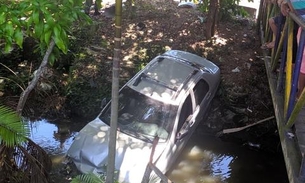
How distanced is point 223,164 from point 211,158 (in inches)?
10.0

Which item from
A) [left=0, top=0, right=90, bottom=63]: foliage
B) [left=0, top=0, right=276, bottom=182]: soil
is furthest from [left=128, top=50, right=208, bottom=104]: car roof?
[left=0, top=0, right=90, bottom=63]: foliage

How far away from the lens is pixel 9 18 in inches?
122

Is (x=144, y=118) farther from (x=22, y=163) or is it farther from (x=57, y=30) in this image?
(x=57, y=30)

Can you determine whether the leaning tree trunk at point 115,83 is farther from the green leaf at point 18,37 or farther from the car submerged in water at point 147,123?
the car submerged in water at point 147,123

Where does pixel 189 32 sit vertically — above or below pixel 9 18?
below

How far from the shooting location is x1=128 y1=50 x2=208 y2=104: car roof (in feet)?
20.1

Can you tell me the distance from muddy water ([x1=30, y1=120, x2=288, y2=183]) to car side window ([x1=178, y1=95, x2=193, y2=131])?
37.8 inches

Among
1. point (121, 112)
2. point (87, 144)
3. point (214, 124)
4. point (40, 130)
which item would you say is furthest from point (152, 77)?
point (40, 130)

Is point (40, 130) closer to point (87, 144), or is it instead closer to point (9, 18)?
point (87, 144)

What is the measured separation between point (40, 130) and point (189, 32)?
4828mm

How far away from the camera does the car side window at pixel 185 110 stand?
20.0 ft

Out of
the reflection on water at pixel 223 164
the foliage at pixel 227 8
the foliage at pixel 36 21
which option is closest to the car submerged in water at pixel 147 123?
the reflection on water at pixel 223 164

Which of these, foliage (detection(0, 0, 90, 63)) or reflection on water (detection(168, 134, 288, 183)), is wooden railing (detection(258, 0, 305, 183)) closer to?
foliage (detection(0, 0, 90, 63))

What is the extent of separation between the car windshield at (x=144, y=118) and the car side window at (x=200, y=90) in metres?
0.89
